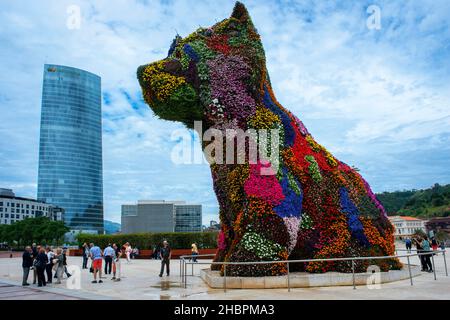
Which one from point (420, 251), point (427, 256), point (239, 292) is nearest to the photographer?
point (239, 292)

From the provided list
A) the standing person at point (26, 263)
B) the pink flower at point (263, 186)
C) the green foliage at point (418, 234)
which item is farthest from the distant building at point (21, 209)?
the pink flower at point (263, 186)

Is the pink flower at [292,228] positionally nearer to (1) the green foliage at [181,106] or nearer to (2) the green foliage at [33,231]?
(1) the green foliage at [181,106]

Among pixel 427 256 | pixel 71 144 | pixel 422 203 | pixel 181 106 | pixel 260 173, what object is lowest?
pixel 427 256

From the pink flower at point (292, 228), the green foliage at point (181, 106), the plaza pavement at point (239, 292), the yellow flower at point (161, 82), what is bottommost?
the plaza pavement at point (239, 292)

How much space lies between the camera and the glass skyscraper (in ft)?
482

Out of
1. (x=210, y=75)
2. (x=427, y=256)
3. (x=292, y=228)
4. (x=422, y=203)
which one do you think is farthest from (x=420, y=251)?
(x=422, y=203)

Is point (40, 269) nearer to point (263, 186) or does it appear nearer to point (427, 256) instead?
point (263, 186)

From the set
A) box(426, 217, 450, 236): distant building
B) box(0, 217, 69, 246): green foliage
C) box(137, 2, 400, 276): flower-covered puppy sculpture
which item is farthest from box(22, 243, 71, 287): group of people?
box(426, 217, 450, 236): distant building

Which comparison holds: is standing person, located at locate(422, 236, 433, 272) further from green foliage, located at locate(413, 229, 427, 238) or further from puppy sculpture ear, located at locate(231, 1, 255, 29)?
puppy sculpture ear, located at locate(231, 1, 255, 29)

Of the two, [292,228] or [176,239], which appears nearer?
[292,228]

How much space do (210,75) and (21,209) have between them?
6014 inches

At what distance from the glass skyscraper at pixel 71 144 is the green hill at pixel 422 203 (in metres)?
115

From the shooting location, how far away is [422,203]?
147 meters

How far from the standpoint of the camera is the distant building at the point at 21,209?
141 m
